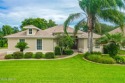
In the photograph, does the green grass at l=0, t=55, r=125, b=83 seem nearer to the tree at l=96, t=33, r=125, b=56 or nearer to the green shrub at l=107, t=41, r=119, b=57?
the tree at l=96, t=33, r=125, b=56

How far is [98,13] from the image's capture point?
2422 centimetres

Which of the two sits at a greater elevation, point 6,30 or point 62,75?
point 6,30

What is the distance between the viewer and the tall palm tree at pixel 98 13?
2324cm

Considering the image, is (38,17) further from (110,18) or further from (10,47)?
(110,18)

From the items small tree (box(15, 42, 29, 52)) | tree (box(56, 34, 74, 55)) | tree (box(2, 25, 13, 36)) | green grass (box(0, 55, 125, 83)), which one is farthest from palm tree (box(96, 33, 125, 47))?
tree (box(2, 25, 13, 36))

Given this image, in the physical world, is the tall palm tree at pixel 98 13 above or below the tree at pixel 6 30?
below

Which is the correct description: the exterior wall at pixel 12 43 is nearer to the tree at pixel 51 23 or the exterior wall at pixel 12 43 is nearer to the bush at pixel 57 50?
the bush at pixel 57 50

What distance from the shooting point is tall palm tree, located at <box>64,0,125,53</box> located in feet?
76.3

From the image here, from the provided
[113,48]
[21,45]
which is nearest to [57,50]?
[21,45]

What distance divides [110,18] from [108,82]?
47.3 feet

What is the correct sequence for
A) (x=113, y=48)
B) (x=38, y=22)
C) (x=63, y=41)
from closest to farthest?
(x=113, y=48), (x=63, y=41), (x=38, y=22)

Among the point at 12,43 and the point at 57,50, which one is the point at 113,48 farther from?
the point at 12,43

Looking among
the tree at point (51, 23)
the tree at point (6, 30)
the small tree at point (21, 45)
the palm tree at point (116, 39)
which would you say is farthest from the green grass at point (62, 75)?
the tree at point (6, 30)

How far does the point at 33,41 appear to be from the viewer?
97.8ft
